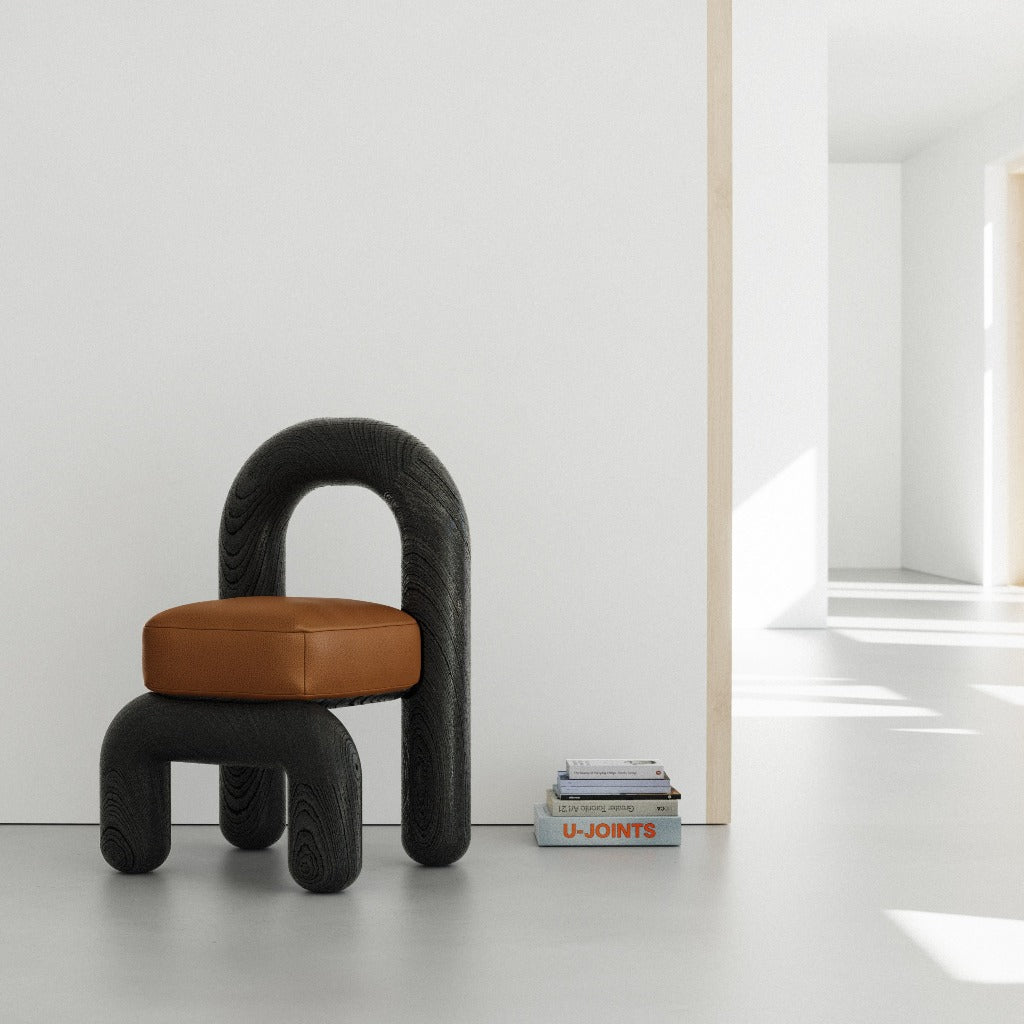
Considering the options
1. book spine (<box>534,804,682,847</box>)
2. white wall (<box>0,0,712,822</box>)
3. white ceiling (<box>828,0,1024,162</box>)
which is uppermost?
white ceiling (<box>828,0,1024,162</box>)

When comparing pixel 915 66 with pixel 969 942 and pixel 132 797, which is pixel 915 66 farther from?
pixel 132 797

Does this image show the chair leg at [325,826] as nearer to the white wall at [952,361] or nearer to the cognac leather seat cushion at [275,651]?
the cognac leather seat cushion at [275,651]

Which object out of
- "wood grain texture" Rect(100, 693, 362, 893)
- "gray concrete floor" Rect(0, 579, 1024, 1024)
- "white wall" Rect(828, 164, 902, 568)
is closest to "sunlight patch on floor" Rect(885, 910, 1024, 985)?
"gray concrete floor" Rect(0, 579, 1024, 1024)

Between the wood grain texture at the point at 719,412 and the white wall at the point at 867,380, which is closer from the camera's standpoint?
the wood grain texture at the point at 719,412

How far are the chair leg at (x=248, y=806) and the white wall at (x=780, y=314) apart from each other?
4550mm

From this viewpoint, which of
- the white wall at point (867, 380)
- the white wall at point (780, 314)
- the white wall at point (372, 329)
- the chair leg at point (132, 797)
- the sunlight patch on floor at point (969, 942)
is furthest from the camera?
the white wall at point (867, 380)

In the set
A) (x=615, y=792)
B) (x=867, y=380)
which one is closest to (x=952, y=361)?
(x=867, y=380)

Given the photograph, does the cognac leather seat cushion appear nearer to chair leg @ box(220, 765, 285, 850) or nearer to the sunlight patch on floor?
chair leg @ box(220, 765, 285, 850)

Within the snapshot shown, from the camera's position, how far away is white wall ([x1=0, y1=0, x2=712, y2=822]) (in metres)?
2.89

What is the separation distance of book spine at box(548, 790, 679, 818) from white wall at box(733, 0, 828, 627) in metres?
4.27

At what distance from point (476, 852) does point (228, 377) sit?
115cm

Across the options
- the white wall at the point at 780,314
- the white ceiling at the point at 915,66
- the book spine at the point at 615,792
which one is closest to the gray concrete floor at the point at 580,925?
the book spine at the point at 615,792

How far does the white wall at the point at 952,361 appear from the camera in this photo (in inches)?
380

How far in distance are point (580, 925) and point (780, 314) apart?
5.23 m
